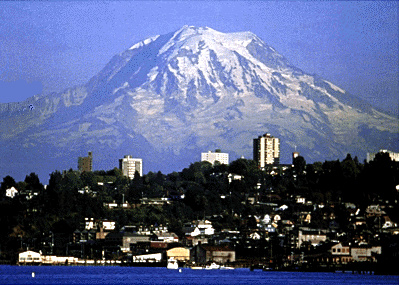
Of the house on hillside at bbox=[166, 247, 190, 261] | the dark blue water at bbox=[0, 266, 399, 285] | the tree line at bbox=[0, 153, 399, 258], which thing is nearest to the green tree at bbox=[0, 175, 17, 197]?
the tree line at bbox=[0, 153, 399, 258]

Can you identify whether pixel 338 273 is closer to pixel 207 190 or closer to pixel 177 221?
pixel 177 221

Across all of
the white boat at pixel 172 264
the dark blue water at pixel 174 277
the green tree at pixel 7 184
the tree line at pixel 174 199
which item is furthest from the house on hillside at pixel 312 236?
the green tree at pixel 7 184

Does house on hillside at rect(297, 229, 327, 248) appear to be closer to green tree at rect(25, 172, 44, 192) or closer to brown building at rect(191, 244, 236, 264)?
brown building at rect(191, 244, 236, 264)

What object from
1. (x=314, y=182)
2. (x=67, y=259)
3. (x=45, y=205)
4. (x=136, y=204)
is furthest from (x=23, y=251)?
(x=314, y=182)

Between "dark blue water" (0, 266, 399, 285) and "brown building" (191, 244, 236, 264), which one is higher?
"brown building" (191, 244, 236, 264)

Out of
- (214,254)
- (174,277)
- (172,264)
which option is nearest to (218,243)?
(214,254)

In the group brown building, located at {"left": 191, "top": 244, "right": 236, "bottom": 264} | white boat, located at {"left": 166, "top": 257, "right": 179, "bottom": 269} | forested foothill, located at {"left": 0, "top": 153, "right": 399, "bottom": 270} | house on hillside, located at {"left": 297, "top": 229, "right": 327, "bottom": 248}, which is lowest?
white boat, located at {"left": 166, "top": 257, "right": 179, "bottom": 269}
